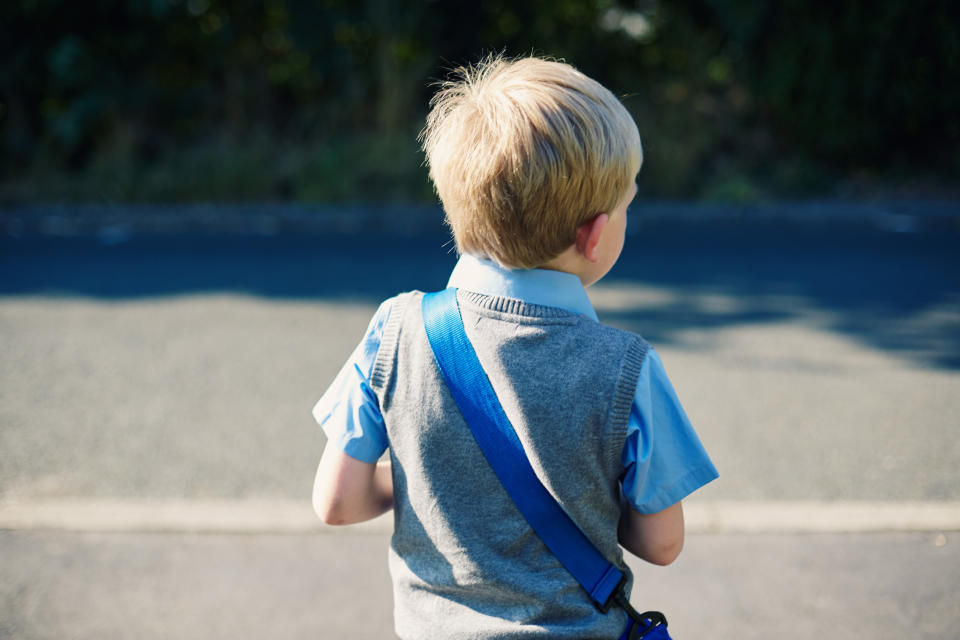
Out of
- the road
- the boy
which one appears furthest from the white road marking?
the boy

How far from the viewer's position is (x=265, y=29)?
13.7 meters

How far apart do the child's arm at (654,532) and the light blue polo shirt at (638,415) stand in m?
0.04

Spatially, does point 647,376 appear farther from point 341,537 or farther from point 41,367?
point 41,367

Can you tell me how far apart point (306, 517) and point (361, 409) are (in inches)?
77.1

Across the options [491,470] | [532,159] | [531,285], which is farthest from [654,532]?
[532,159]

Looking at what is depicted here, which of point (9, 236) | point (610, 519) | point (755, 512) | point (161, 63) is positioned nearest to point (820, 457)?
point (755, 512)

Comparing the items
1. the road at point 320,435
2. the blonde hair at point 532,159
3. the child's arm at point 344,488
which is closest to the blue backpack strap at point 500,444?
the blonde hair at point 532,159

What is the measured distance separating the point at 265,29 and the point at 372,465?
1358 centimetres

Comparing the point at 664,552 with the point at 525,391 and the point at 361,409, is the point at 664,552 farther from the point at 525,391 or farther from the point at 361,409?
the point at 361,409

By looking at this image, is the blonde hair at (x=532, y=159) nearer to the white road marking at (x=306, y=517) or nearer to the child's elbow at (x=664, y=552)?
the child's elbow at (x=664, y=552)

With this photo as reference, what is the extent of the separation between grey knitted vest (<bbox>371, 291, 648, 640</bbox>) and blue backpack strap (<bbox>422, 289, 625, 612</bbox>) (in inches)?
0.6

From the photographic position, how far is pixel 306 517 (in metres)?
3.12

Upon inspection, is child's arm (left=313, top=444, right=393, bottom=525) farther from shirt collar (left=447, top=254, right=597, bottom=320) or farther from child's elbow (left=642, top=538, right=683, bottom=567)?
child's elbow (left=642, top=538, right=683, bottom=567)

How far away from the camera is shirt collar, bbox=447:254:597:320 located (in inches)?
47.8
